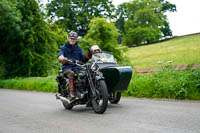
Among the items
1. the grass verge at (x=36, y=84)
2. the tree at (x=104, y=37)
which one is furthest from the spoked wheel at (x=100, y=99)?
the tree at (x=104, y=37)

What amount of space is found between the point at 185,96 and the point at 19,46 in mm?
14927

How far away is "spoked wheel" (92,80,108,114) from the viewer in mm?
6656

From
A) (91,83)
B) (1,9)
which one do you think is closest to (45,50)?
(1,9)

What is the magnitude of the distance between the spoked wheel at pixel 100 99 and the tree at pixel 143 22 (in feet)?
194

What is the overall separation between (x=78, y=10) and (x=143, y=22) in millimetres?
19212

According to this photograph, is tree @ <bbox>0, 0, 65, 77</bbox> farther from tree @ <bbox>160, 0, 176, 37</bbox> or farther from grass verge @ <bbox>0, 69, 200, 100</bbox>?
tree @ <bbox>160, 0, 176, 37</bbox>

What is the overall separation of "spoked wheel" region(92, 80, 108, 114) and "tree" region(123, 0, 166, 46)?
59037 millimetres

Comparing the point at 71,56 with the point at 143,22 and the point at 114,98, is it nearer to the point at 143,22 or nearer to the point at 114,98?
the point at 114,98

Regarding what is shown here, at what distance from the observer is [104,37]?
27.1 m

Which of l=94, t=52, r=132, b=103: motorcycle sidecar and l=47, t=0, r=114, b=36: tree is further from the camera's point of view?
l=47, t=0, r=114, b=36: tree

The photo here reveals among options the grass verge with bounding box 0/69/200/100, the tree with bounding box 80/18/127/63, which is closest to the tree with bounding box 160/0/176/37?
the tree with bounding box 80/18/127/63

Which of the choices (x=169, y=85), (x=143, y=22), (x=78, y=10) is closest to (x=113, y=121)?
(x=169, y=85)

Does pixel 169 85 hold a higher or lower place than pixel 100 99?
higher

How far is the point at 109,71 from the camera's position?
25.7 ft
